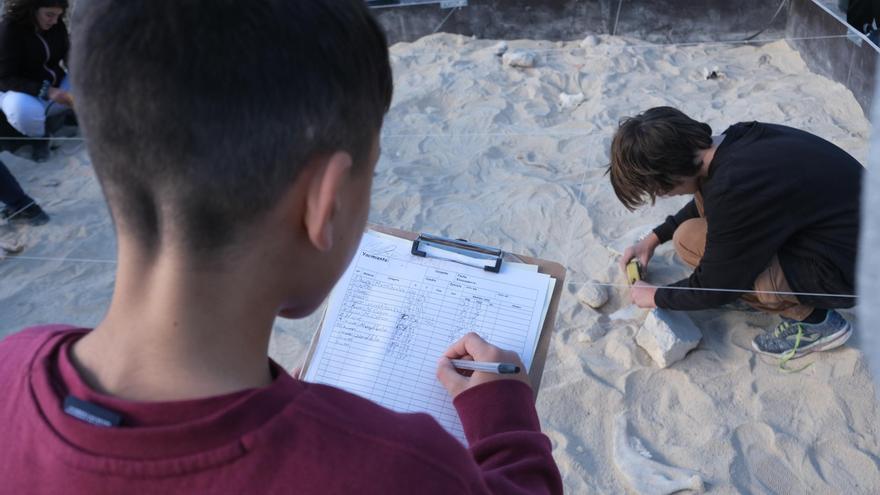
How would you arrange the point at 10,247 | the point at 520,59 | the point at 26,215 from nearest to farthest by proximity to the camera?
1. the point at 10,247
2. the point at 26,215
3. the point at 520,59

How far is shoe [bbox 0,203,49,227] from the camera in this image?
12.1 feet

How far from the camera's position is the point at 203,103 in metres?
0.72

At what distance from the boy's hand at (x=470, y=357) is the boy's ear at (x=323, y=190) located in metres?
0.56

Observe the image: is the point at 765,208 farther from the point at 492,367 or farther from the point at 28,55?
the point at 28,55

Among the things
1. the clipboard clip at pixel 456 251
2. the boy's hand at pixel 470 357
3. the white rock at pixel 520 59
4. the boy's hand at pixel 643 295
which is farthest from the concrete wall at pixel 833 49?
the boy's hand at pixel 470 357

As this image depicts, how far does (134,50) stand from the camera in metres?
0.73

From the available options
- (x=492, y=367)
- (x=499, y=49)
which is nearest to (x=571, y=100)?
(x=499, y=49)

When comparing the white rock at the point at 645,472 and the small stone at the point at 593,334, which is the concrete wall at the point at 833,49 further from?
the white rock at the point at 645,472

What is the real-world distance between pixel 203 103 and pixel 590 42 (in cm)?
518

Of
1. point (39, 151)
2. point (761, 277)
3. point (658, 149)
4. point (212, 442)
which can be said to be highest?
point (212, 442)

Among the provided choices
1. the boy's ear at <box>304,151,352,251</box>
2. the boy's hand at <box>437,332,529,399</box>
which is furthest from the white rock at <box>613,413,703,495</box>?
the boy's ear at <box>304,151,352,251</box>

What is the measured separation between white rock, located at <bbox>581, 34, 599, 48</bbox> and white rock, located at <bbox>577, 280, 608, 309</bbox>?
3.19 m

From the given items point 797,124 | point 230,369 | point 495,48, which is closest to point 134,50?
point 230,369

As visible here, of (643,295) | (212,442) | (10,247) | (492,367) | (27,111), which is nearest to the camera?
(212,442)
